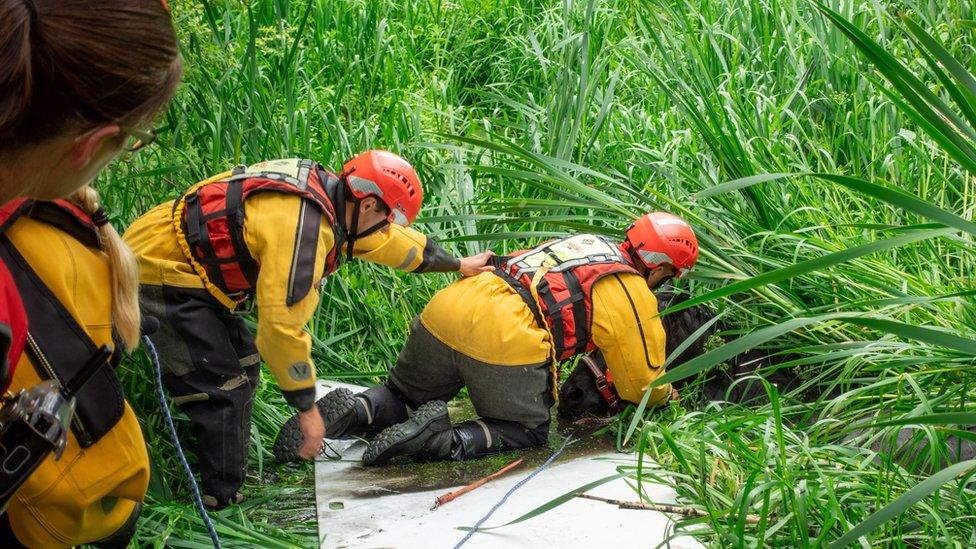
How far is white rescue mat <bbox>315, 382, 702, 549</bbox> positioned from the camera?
10.7 ft

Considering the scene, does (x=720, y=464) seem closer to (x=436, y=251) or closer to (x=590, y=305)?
(x=590, y=305)

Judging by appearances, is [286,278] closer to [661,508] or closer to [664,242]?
[661,508]

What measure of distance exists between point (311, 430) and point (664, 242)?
151 cm

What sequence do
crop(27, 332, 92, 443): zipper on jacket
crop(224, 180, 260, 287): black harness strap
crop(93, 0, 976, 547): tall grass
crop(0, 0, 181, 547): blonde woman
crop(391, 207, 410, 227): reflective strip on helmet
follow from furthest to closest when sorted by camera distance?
crop(391, 207, 410, 227): reflective strip on helmet, crop(224, 180, 260, 287): black harness strap, crop(93, 0, 976, 547): tall grass, crop(27, 332, 92, 443): zipper on jacket, crop(0, 0, 181, 547): blonde woman

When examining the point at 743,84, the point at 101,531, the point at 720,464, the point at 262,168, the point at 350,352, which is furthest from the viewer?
the point at 743,84

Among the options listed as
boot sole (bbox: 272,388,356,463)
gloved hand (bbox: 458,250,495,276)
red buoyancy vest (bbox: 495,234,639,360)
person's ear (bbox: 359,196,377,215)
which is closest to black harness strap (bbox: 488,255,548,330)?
red buoyancy vest (bbox: 495,234,639,360)

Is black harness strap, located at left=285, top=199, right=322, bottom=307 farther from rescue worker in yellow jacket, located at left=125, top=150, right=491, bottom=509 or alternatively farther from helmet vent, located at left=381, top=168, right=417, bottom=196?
helmet vent, located at left=381, top=168, right=417, bottom=196

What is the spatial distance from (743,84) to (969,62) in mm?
1098

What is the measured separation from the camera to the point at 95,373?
1.90 meters

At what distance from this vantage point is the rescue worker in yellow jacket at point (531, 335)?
4109mm

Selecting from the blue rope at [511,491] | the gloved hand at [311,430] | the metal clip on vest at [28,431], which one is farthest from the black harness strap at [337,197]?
the metal clip on vest at [28,431]

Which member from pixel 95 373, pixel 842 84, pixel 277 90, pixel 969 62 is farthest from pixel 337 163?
pixel 95 373

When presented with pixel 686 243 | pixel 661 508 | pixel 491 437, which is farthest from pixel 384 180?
pixel 661 508

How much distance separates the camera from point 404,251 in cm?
432
